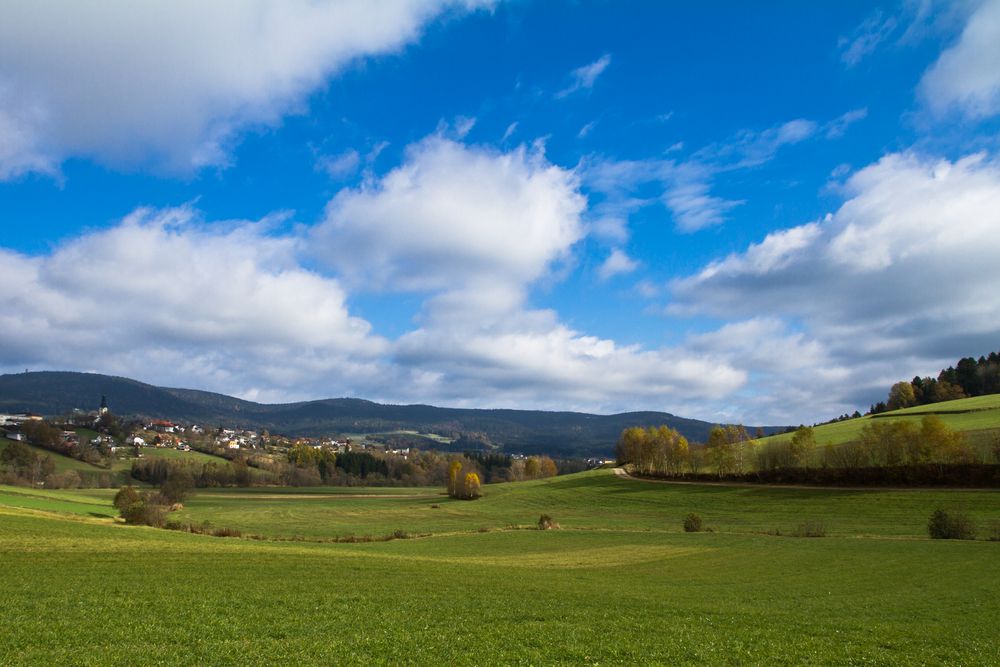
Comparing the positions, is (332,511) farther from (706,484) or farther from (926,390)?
(926,390)

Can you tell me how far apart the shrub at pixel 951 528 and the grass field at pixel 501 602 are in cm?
276

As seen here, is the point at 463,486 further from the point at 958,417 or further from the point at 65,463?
the point at 65,463

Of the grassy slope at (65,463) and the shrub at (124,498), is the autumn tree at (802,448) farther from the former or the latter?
the grassy slope at (65,463)

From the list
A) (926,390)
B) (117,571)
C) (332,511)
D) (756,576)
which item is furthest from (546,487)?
(926,390)

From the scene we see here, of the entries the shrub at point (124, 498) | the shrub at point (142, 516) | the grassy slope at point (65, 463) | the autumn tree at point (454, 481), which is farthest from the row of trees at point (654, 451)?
the grassy slope at point (65, 463)

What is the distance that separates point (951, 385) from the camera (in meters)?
182

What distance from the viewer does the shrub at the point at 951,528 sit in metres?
53.3

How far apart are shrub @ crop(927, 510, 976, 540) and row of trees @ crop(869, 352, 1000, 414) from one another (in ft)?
503

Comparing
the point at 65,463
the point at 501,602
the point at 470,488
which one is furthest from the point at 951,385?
the point at 65,463

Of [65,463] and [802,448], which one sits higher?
[802,448]

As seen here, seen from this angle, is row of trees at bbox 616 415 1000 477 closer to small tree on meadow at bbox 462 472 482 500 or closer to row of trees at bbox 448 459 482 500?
small tree on meadow at bbox 462 472 482 500

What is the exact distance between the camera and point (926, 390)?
187 m

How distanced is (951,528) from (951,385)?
16092cm

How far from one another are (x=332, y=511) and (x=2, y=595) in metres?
87.8
